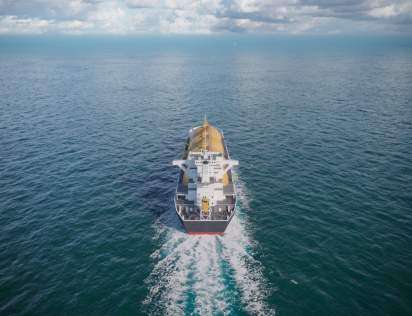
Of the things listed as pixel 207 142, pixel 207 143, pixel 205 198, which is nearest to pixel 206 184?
pixel 205 198

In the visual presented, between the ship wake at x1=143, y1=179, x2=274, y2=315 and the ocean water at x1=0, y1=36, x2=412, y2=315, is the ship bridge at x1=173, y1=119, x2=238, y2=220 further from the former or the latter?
the ship wake at x1=143, y1=179, x2=274, y2=315

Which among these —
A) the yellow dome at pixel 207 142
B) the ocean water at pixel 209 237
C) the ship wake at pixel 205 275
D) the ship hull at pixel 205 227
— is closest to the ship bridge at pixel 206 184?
the ship hull at pixel 205 227

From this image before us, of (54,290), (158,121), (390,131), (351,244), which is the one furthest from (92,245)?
(390,131)

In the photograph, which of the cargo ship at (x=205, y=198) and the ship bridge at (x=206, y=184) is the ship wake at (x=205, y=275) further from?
the ship bridge at (x=206, y=184)

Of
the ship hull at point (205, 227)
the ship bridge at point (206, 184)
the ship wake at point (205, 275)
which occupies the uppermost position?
the ship bridge at point (206, 184)

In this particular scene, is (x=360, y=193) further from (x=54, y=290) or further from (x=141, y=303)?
(x=54, y=290)

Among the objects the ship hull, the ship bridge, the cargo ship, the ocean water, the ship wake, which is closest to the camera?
the ship wake

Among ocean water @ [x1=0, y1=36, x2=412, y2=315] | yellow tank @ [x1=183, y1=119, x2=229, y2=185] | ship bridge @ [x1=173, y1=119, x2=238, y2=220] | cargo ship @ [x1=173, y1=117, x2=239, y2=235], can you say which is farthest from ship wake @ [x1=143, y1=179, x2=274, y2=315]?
yellow tank @ [x1=183, y1=119, x2=229, y2=185]
